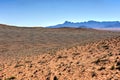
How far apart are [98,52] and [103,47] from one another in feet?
4.02

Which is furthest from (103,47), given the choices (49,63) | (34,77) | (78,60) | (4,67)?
(4,67)

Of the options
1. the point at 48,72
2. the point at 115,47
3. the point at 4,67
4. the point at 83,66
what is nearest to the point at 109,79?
the point at 83,66

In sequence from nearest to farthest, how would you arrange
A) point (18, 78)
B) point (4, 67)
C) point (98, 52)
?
point (18, 78), point (98, 52), point (4, 67)

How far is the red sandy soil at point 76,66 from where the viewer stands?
520 inches

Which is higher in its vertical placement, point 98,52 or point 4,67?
point 98,52

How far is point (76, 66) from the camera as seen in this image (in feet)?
49.3

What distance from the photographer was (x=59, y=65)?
16297 mm

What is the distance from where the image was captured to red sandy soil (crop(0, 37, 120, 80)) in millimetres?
13211

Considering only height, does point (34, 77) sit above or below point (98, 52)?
below

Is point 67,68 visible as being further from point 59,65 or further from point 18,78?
point 18,78

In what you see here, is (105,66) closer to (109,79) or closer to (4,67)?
(109,79)

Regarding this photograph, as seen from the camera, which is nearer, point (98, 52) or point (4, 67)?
point (98, 52)

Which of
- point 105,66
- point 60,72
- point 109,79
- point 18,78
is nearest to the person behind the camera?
point 109,79

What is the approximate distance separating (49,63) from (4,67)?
4.08m
